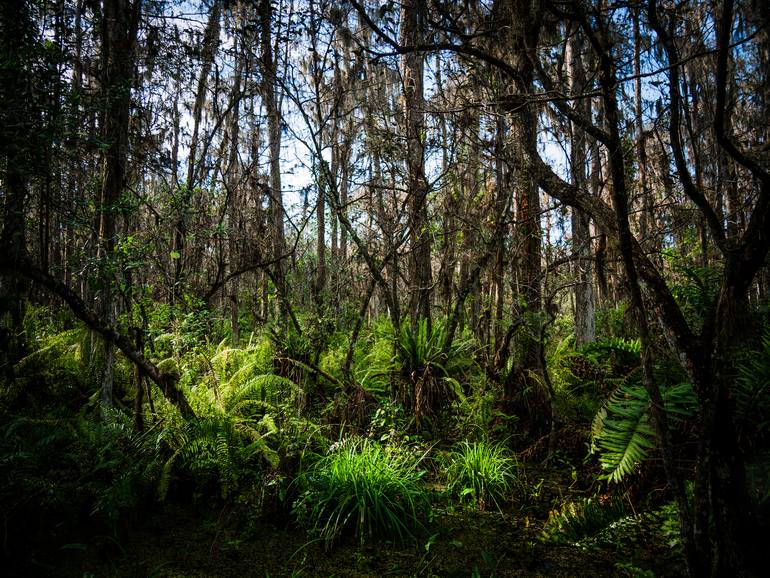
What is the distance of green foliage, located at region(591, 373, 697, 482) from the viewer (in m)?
2.93

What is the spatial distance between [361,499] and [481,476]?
45.4 inches

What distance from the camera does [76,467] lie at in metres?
3.19

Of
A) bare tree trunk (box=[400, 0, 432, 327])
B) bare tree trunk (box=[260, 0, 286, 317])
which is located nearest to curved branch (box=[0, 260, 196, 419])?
bare tree trunk (box=[260, 0, 286, 317])

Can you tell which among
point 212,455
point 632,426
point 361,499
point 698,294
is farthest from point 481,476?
point 698,294

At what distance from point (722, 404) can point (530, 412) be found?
265cm

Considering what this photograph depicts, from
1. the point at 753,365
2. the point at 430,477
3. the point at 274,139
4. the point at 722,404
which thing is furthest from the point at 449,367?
the point at 274,139

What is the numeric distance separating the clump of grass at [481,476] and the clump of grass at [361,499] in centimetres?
41

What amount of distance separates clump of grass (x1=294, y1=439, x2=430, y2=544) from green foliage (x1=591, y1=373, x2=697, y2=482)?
4.60 ft

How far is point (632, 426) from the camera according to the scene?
121 inches

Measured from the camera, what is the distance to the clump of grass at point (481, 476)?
363 centimetres

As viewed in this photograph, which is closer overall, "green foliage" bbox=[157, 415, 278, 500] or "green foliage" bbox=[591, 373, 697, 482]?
"green foliage" bbox=[591, 373, 697, 482]

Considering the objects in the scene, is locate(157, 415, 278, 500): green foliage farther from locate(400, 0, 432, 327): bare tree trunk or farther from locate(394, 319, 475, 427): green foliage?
locate(400, 0, 432, 327): bare tree trunk

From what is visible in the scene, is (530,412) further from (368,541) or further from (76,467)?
(76,467)

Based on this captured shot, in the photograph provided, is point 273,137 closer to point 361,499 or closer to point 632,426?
point 361,499
